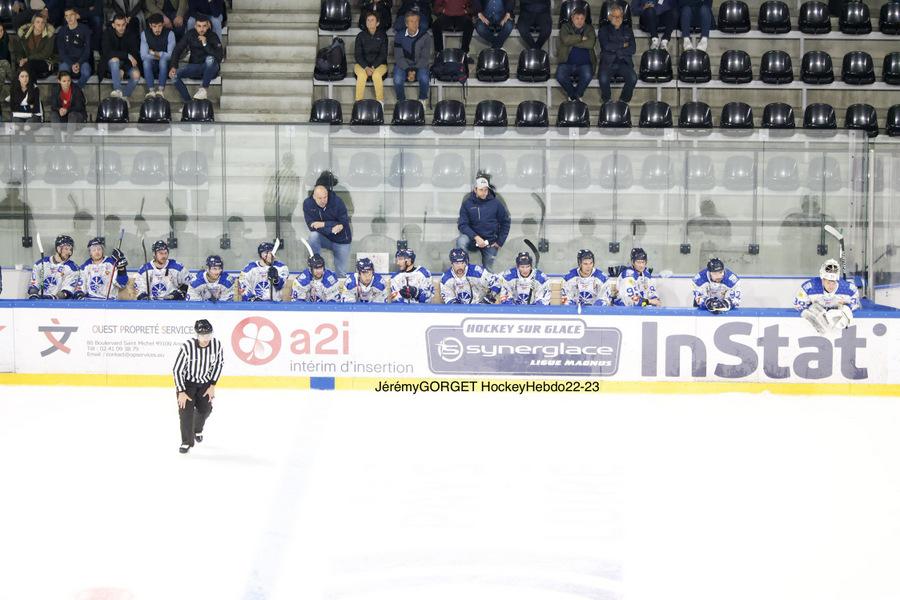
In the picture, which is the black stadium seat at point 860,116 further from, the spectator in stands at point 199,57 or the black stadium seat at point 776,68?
the spectator in stands at point 199,57

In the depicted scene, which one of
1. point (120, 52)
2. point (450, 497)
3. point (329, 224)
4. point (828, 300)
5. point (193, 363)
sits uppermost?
point (120, 52)

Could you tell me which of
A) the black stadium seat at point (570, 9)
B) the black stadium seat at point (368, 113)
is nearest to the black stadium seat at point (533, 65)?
the black stadium seat at point (570, 9)

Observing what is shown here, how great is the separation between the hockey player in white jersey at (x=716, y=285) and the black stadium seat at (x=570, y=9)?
459 centimetres

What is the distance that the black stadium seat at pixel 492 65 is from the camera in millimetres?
15445

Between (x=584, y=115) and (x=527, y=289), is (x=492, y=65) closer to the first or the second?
(x=584, y=115)

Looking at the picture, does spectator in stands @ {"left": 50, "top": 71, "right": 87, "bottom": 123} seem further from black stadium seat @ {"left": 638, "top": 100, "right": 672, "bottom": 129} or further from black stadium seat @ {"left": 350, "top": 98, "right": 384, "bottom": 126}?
black stadium seat @ {"left": 638, "top": 100, "right": 672, "bottom": 129}

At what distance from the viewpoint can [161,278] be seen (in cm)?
1242

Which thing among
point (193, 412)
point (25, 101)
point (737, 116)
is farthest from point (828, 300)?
point (25, 101)

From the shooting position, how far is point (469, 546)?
Answer: 6.72 m

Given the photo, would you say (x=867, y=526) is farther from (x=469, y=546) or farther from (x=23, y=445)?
(x=23, y=445)

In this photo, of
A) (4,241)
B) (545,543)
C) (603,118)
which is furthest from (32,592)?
(603,118)

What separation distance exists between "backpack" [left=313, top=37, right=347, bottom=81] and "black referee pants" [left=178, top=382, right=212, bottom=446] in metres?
7.35

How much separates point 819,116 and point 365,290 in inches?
263

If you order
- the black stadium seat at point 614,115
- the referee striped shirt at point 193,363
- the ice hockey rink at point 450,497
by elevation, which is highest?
the black stadium seat at point 614,115
